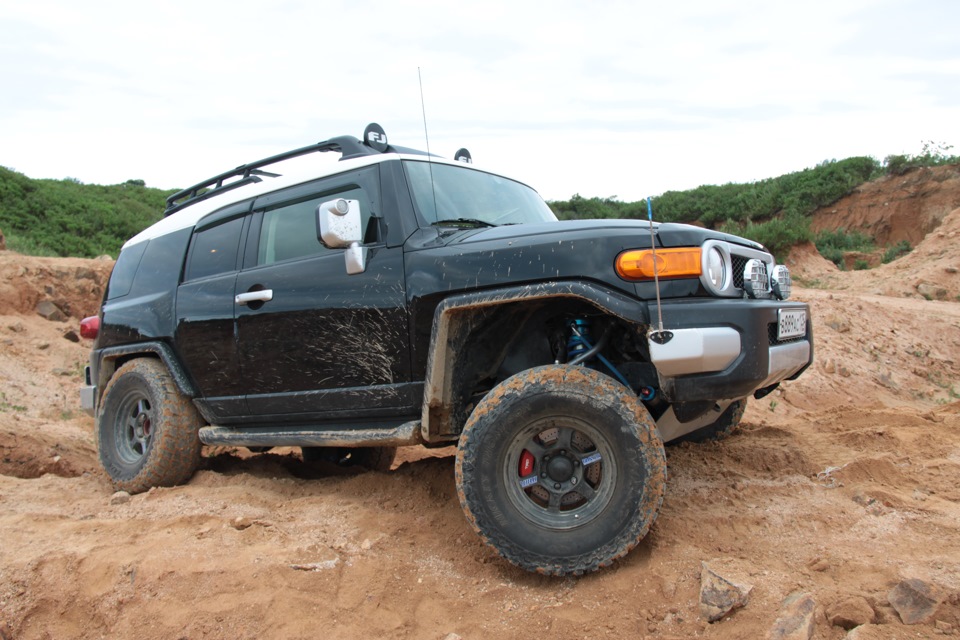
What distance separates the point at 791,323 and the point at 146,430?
4145 millimetres

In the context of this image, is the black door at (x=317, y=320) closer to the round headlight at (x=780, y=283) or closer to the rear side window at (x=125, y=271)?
the rear side window at (x=125, y=271)

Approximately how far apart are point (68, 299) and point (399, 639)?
1071 cm

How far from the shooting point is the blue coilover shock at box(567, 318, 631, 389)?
3.21 meters

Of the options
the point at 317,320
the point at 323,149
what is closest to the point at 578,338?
the point at 317,320

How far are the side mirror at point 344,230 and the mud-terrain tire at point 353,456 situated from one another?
6.80ft

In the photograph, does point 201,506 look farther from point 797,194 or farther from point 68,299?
point 797,194

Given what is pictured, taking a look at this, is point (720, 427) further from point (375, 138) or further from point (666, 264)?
point (375, 138)

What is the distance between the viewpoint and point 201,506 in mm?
4004

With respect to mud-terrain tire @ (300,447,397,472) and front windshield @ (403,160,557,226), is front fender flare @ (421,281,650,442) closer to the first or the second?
front windshield @ (403,160,557,226)

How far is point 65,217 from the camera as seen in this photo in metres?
24.0

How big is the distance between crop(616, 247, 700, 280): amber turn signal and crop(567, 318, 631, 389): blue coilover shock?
44 centimetres

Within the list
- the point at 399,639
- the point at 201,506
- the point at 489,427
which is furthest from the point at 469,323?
the point at 201,506

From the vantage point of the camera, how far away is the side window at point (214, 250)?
4.47 metres

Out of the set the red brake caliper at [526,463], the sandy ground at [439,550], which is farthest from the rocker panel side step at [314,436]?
the red brake caliper at [526,463]
